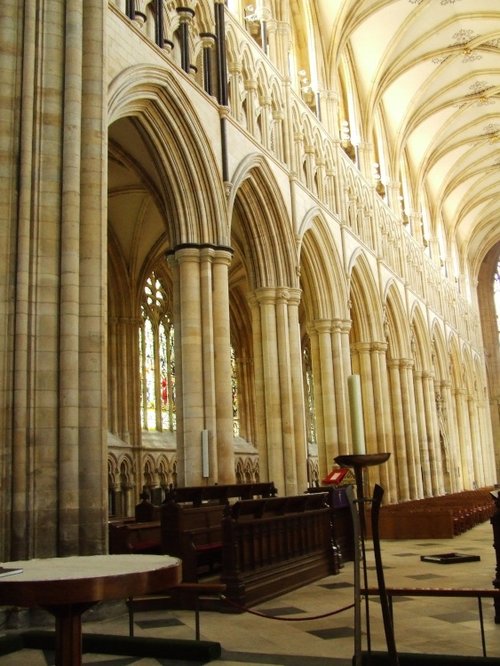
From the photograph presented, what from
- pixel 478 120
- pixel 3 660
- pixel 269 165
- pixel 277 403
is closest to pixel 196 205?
pixel 269 165

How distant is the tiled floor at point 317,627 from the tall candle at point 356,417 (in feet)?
6.16

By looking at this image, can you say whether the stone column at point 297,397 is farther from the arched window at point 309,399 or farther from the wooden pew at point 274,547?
the arched window at point 309,399

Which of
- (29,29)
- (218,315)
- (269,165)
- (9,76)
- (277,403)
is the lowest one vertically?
(277,403)

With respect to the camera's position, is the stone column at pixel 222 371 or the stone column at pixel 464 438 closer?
the stone column at pixel 222 371

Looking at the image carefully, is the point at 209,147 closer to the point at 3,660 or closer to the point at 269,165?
the point at 269,165

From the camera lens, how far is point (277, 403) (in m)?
15.2

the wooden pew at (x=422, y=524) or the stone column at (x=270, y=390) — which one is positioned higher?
the stone column at (x=270, y=390)

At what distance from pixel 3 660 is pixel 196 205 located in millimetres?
8973

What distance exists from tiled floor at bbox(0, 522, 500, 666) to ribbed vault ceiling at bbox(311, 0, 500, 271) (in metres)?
16.2

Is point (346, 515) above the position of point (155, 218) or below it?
below

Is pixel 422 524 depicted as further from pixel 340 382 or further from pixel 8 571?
pixel 8 571

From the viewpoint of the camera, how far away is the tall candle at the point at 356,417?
358cm

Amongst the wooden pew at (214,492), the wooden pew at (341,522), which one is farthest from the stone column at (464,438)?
the wooden pew at (214,492)

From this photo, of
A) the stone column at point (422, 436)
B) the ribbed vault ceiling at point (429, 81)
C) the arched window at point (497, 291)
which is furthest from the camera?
the arched window at point (497, 291)
